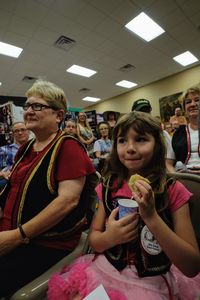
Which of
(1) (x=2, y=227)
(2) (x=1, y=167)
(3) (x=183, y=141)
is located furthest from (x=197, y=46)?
(1) (x=2, y=227)

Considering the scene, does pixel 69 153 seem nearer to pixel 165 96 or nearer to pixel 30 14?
pixel 30 14

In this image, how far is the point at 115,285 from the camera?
763mm

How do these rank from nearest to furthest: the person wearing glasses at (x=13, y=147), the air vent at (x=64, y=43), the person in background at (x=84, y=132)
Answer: the person wearing glasses at (x=13, y=147), the person in background at (x=84, y=132), the air vent at (x=64, y=43)

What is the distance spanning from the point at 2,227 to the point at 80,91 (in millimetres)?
8760

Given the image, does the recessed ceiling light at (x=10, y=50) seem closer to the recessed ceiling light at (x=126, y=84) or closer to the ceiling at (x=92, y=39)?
the ceiling at (x=92, y=39)

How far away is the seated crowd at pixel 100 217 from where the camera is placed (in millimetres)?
737

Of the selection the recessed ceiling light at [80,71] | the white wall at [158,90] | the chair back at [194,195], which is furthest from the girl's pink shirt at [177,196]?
the white wall at [158,90]

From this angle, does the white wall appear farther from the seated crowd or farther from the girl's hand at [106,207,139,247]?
the girl's hand at [106,207,139,247]

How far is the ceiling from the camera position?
3.91 meters

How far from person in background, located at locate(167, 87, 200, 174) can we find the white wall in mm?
5849

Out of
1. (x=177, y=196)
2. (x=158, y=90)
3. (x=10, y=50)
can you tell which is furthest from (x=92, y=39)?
(x=177, y=196)

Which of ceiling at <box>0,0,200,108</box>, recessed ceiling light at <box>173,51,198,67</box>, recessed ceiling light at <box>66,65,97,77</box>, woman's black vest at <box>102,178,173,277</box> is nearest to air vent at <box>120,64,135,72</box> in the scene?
ceiling at <box>0,0,200,108</box>

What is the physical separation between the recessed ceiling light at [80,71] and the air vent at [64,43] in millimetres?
1330

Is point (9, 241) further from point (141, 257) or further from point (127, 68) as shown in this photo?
point (127, 68)
